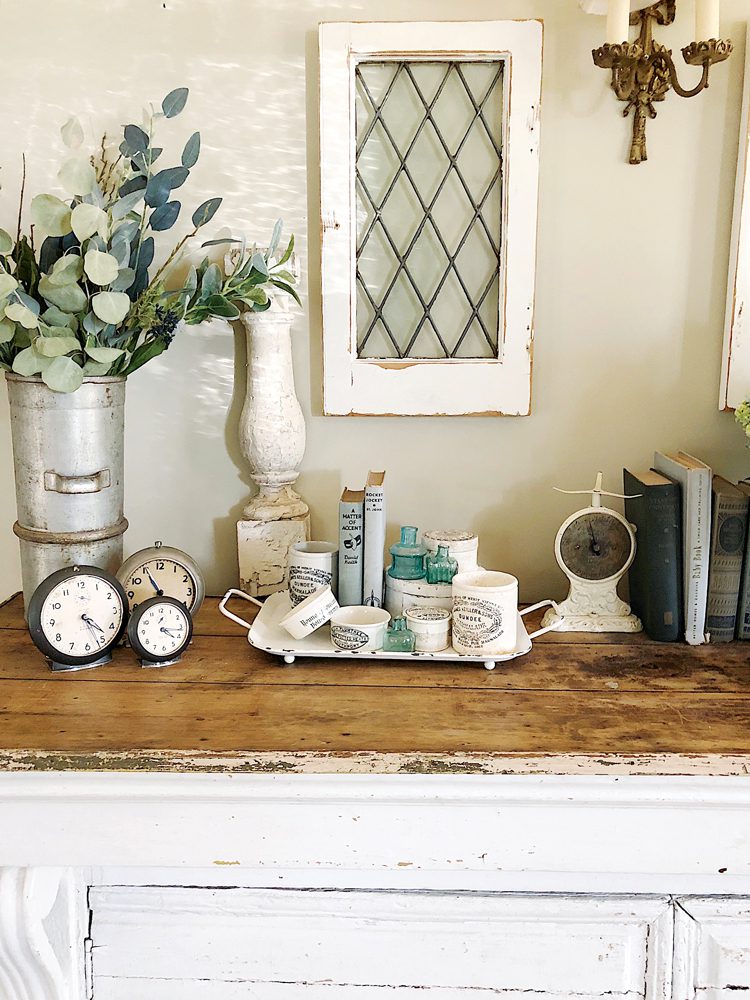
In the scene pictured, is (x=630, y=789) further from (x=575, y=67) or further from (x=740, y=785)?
(x=575, y=67)

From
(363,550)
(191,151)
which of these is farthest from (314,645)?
(191,151)

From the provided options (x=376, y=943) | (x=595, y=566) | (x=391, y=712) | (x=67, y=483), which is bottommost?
(x=376, y=943)

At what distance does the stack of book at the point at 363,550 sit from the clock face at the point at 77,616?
1.02 feet

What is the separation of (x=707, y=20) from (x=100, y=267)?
867 millimetres

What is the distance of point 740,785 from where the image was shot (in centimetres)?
92

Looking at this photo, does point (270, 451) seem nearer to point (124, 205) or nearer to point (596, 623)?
point (124, 205)

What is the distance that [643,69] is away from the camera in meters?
1.27

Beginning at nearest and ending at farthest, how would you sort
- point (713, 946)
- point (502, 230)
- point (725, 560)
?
point (713, 946) → point (725, 560) → point (502, 230)

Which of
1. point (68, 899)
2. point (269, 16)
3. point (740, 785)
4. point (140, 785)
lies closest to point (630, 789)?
point (740, 785)

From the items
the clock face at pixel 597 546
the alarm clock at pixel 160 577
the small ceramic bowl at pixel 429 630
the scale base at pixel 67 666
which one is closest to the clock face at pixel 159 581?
the alarm clock at pixel 160 577

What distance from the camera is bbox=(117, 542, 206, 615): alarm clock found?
1.26 m

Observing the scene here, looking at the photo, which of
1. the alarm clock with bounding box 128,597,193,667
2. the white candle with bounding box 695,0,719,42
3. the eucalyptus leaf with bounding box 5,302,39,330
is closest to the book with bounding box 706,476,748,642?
the white candle with bounding box 695,0,719,42

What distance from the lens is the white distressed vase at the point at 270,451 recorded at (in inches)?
55.2

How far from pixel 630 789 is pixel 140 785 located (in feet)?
1.69
